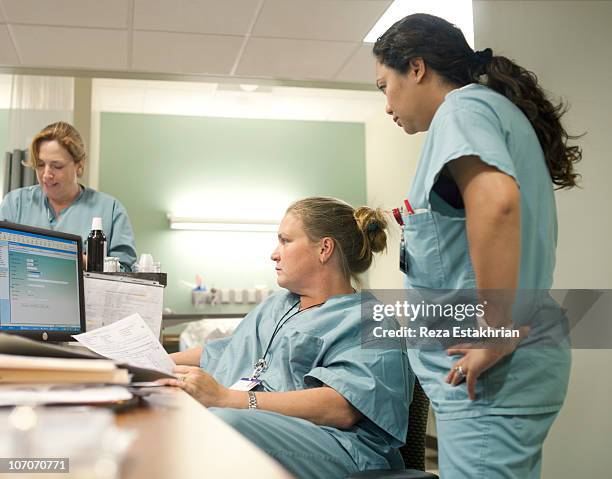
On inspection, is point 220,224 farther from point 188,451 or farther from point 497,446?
point 188,451

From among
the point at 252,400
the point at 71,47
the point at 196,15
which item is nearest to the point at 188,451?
the point at 252,400

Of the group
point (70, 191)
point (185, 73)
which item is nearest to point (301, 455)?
point (70, 191)

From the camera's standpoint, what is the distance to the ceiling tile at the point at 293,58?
12.0 ft

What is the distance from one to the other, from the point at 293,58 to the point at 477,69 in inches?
101

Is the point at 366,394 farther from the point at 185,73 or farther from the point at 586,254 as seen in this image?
the point at 185,73

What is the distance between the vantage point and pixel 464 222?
1.26 metres

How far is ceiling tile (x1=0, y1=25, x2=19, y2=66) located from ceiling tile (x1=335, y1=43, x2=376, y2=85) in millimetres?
1816

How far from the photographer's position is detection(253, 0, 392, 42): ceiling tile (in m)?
3.28

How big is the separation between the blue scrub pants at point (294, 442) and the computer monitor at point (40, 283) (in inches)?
23.2

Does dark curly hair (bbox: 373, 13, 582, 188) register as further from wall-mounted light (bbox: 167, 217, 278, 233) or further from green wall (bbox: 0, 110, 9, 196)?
wall-mounted light (bbox: 167, 217, 278, 233)

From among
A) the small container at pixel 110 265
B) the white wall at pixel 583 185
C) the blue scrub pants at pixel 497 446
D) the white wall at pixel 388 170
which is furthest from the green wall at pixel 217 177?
the blue scrub pants at pixel 497 446

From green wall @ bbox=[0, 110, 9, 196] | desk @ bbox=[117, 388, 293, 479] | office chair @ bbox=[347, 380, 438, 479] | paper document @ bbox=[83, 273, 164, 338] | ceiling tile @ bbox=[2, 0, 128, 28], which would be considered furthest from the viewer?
green wall @ bbox=[0, 110, 9, 196]

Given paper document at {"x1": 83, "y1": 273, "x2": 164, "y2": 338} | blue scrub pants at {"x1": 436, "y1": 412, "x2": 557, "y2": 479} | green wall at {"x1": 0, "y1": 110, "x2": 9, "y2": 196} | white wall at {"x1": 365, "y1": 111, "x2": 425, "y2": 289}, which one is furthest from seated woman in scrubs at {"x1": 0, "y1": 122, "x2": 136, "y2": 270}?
white wall at {"x1": 365, "y1": 111, "x2": 425, "y2": 289}

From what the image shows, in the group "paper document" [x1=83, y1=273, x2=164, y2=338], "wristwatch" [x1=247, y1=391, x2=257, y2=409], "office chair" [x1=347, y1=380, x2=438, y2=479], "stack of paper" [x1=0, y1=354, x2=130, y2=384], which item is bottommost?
"office chair" [x1=347, y1=380, x2=438, y2=479]
